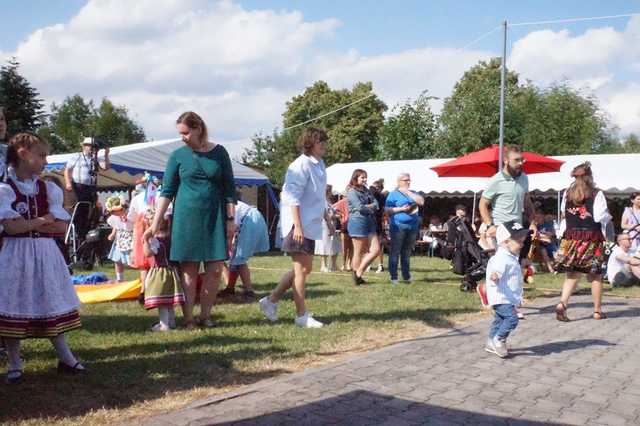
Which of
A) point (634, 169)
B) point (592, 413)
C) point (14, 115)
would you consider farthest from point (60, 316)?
point (14, 115)

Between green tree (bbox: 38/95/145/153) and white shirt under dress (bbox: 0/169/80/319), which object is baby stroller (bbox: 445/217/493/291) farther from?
green tree (bbox: 38/95/145/153)

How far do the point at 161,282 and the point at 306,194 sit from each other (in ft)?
5.23

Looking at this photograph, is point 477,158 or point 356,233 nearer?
point 356,233

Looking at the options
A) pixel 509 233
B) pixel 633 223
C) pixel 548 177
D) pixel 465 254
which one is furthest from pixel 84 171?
pixel 548 177

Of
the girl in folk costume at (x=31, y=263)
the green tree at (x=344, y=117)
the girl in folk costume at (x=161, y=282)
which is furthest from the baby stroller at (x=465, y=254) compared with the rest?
the green tree at (x=344, y=117)

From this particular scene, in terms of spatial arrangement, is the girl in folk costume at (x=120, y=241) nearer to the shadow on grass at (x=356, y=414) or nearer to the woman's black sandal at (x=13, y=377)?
the woman's black sandal at (x=13, y=377)

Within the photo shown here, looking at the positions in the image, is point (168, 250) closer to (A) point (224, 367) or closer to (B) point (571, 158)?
(A) point (224, 367)

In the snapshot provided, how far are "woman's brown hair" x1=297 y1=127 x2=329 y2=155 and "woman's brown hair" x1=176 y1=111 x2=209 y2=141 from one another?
99 centimetres

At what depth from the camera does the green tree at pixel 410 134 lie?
1286 inches

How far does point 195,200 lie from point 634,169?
14.1 metres

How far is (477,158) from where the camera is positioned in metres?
13.9

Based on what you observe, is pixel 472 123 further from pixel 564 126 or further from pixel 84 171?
pixel 84 171

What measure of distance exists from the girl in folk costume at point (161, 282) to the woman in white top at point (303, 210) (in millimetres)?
1053

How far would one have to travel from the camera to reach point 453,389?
14.0ft
